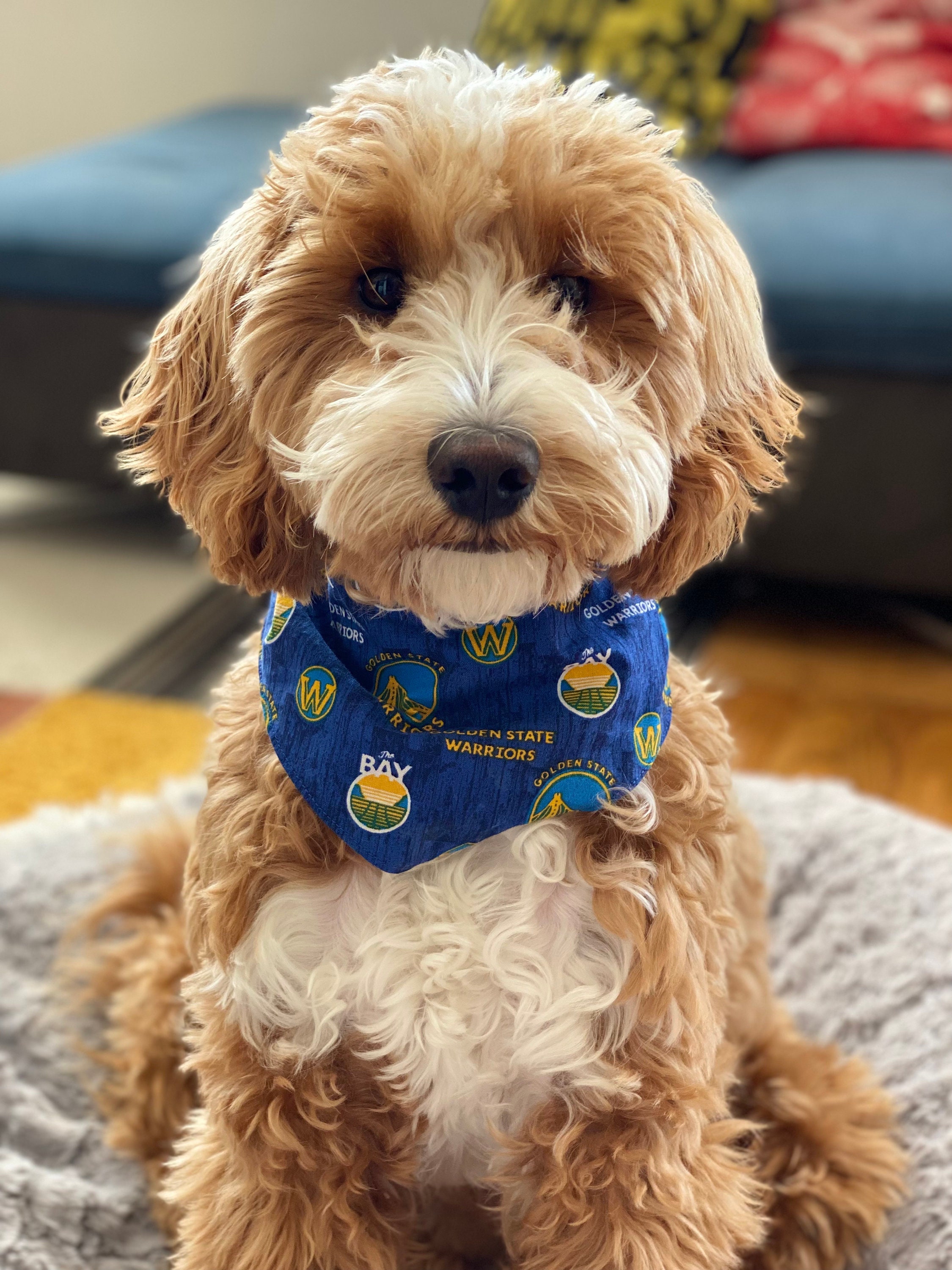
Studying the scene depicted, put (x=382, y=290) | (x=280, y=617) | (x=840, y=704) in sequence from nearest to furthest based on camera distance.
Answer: (x=382, y=290) < (x=280, y=617) < (x=840, y=704)

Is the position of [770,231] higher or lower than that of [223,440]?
lower

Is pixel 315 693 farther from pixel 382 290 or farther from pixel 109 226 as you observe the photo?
pixel 109 226

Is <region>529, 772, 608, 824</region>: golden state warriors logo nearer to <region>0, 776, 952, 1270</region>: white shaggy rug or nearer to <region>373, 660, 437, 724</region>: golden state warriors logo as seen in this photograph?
<region>373, 660, 437, 724</region>: golden state warriors logo

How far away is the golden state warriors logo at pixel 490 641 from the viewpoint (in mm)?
915

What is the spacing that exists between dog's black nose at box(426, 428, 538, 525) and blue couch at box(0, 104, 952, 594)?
4.92 ft

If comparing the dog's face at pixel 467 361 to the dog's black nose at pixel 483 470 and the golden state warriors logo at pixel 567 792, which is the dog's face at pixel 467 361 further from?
the golden state warriors logo at pixel 567 792

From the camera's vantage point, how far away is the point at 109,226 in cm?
245

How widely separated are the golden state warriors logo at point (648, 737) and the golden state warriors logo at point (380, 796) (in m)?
0.16

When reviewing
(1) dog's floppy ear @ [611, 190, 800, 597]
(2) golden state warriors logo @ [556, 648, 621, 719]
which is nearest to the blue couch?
(1) dog's floppy ear @ [611, 190, 800, 597]

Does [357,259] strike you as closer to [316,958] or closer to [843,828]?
[316,958]

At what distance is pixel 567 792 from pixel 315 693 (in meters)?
0.19

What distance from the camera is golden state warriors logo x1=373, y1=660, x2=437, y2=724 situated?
0.93 meters

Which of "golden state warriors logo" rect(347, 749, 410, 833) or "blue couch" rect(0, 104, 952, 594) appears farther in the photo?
"blue couch" rect(0, 104, 952, 594)

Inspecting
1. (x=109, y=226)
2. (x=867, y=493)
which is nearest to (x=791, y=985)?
(x=867, y=493)
